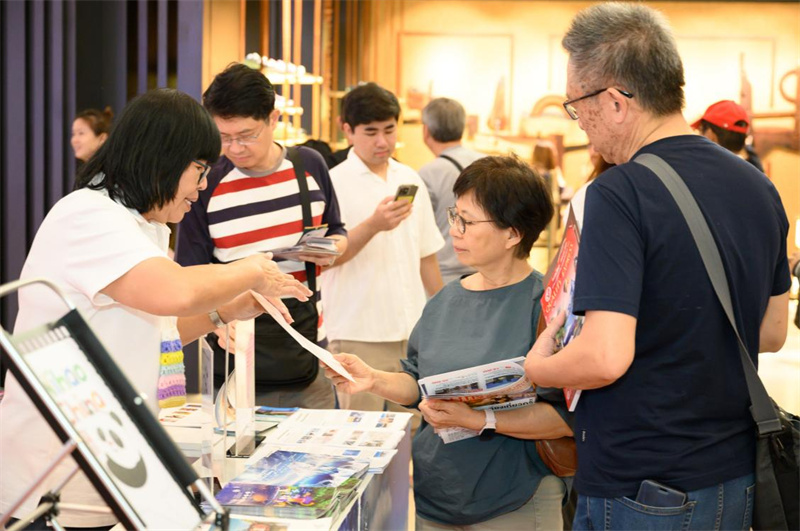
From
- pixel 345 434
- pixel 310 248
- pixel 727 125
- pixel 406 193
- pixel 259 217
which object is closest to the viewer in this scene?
pixel 345 434

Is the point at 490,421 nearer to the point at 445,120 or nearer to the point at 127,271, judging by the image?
the point at 127,271

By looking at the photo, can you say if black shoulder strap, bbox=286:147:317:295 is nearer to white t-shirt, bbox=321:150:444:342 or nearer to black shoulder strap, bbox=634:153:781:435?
white t-shirt, bbox=321:150:444:342

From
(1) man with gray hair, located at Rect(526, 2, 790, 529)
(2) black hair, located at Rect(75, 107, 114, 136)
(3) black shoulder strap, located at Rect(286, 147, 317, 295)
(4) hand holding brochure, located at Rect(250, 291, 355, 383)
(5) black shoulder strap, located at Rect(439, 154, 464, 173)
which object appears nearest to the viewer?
(1) man with gray hair, located at Rect(526, 2, 790, 529)

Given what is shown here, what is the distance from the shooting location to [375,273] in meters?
3.95

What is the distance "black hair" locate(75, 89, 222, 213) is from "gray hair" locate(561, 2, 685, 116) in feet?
2.90

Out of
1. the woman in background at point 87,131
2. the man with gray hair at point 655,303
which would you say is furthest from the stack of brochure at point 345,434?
the woman in background at point 87,131

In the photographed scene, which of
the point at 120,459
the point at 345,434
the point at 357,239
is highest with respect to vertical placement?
the point at 357,239

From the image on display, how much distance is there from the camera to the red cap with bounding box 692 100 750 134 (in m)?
4.05

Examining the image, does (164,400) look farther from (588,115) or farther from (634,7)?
(634,7)

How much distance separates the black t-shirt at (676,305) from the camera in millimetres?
1632

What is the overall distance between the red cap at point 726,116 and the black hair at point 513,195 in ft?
6.31

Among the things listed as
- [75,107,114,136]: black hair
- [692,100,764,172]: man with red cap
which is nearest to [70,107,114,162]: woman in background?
[75,107,114,136]: black hair

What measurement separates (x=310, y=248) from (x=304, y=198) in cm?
32

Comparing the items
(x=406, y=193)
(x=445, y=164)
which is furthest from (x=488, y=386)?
(x=445, y=164)
